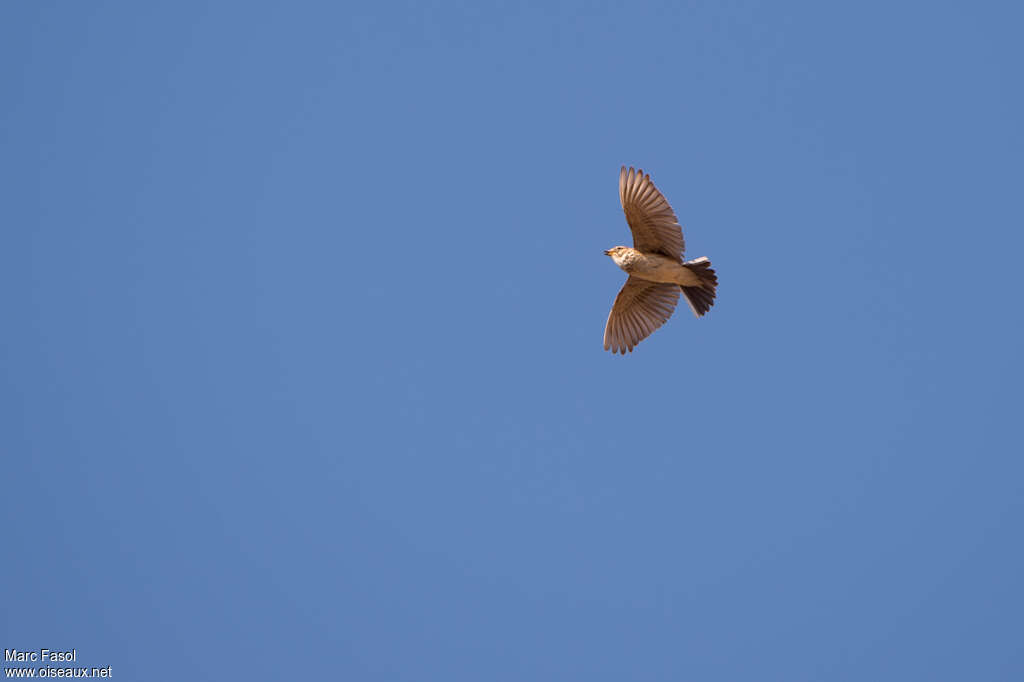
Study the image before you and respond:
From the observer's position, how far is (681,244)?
20.6 m

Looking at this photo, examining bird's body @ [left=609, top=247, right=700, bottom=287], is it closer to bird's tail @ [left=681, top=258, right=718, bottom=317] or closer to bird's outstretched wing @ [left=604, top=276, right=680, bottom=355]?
bird's tail @ [left=681, top=258, right=718, bottom=317]

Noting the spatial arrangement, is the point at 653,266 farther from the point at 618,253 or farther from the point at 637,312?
the point at 637,312

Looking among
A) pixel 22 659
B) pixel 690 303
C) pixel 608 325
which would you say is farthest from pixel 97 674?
pixel 690 303

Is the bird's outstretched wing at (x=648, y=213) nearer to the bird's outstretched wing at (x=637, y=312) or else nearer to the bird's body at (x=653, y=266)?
the bird's body at (x=653, y=266)

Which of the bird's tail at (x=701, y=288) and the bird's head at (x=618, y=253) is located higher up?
the bird's head at (x=618, y=253)

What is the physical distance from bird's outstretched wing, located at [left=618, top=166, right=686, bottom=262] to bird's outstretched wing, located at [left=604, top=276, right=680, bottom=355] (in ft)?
4.44

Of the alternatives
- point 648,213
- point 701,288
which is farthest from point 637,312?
point 648,213

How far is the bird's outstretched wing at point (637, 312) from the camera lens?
870 inches

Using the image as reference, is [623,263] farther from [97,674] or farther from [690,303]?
[97,674]

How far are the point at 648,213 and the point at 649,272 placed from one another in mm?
1095

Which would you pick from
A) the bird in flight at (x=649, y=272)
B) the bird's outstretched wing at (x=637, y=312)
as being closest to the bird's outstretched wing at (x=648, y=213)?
the bird in flight at (x=649, y=272)

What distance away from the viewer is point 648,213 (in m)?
20.3

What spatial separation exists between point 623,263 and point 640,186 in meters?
1.44

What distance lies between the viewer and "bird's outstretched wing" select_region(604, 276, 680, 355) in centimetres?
2209
